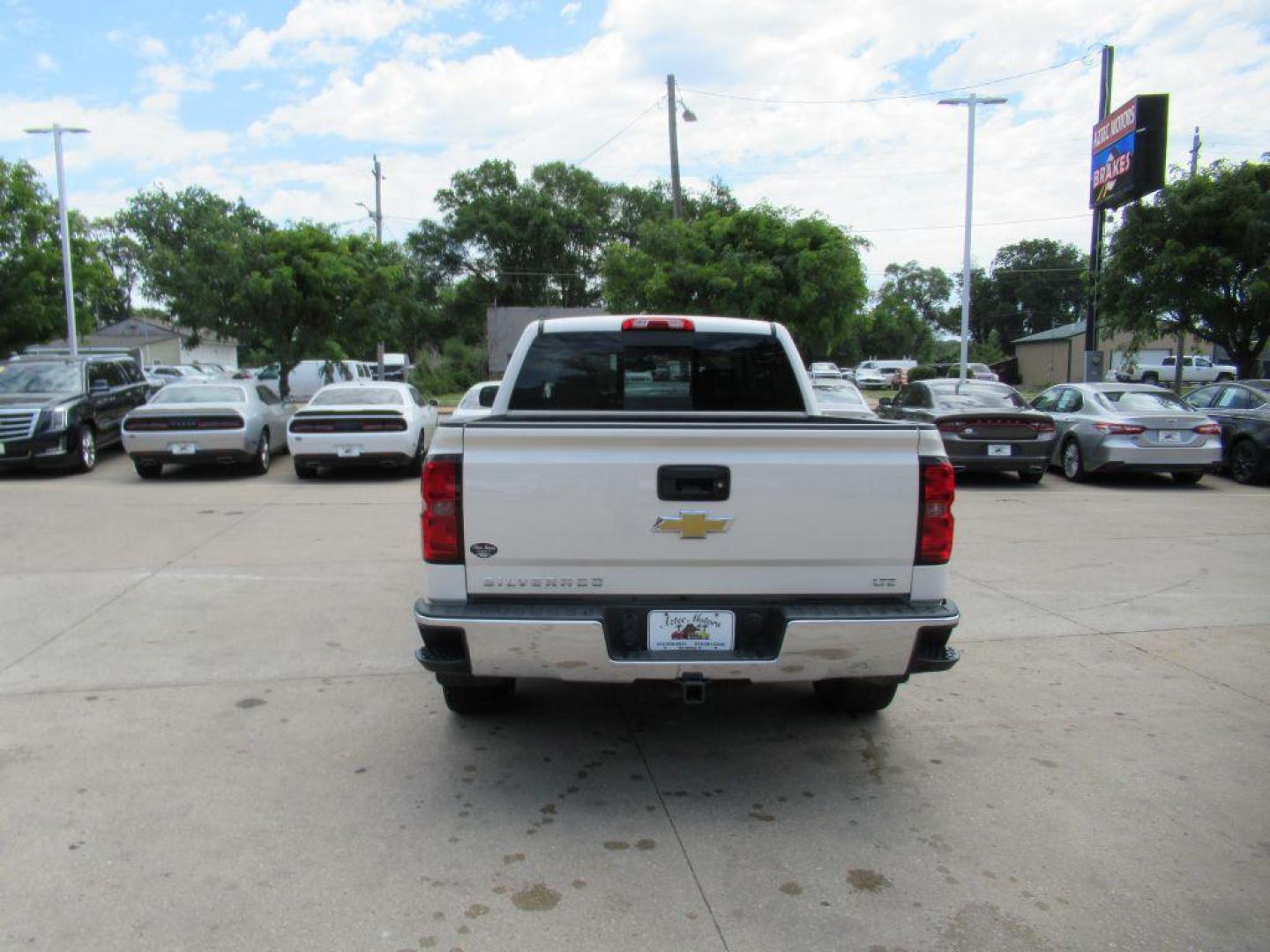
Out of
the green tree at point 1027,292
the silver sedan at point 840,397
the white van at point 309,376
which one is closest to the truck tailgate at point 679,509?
the silver sedan at point 840,397

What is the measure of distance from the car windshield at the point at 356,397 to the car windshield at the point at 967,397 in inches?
309

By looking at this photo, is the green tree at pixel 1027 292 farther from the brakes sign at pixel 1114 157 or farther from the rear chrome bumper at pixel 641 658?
the rear chrome bumper at pixel 641 658

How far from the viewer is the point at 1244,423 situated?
13.7 m

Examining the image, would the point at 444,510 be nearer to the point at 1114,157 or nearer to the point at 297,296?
the point at 297,296

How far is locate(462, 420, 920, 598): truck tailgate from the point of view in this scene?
3459mm

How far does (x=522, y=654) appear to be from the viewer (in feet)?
11.6

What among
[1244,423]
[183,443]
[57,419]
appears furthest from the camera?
[1244,423]

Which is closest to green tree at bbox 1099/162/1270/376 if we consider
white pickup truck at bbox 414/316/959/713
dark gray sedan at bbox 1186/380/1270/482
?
dark gray sedan at bbox 1186/380/1270/482

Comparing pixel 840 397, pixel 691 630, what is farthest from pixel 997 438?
pixel 691 630

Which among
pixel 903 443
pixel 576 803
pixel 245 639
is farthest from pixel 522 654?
pixel 245 639

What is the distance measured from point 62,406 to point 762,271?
45.7 ft

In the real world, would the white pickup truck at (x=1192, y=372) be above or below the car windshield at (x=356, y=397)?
above

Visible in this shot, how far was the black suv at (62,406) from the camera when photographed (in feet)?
43.0

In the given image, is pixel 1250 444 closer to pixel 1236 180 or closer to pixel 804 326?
pixel 1236 180
